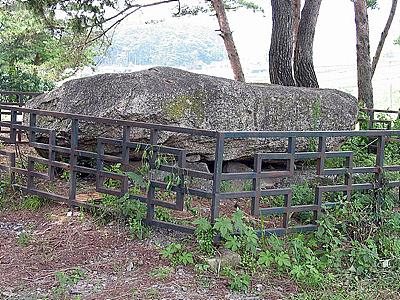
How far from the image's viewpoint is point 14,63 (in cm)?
1992

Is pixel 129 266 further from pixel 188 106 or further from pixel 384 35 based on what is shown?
pixel 384 35

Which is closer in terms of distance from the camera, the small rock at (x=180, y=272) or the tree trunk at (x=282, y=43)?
the small rock at (x=180, y=272)

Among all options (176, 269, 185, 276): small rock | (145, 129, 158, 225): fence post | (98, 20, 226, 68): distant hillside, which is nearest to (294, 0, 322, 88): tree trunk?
(145, 129, 158, 225): fence post

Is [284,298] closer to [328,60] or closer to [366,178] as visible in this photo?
[366,178]

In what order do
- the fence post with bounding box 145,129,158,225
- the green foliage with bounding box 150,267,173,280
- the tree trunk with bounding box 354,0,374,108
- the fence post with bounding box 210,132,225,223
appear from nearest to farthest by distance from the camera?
the green foliage with bounding box 150,267,173,280
the fence post with bounding box 210,132,225,223
the fence post with bounding box 145,129,158,225
the tree trunk with bounding box 354,0,374,108

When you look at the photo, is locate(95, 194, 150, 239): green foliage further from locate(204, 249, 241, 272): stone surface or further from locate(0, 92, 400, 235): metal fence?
locate(204, 249, 241, 272): stone surface

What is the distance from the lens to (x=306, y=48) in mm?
10328

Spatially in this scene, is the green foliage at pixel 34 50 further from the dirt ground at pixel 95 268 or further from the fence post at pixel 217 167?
the fence post at pixel 217 167

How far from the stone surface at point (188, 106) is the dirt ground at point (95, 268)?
4.52ft

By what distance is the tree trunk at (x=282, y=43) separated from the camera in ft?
32.5

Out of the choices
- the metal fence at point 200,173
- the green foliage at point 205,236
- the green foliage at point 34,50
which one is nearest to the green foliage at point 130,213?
the metal fence at point 200,173

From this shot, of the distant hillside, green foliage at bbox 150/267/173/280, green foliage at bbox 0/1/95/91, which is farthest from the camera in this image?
the distant hillside

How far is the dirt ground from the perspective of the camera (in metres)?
4.40

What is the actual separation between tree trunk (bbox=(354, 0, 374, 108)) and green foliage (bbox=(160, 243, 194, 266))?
8.53 m
